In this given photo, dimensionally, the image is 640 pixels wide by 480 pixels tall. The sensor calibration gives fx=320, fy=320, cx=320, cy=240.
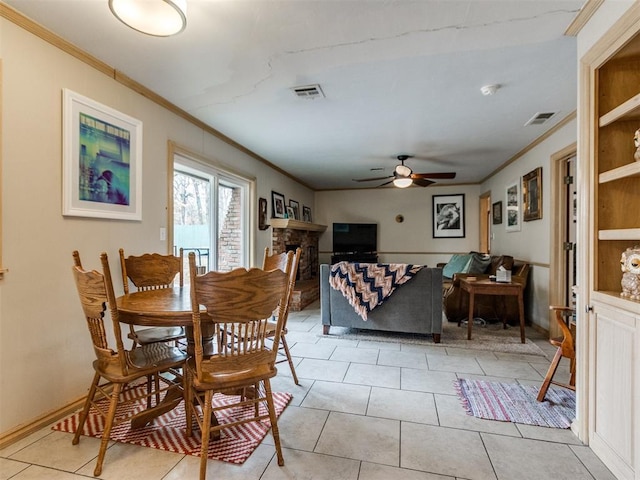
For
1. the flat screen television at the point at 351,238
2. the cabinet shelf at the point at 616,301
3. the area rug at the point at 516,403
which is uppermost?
the flat screen television at the point at 351,238

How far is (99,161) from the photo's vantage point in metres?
2.30

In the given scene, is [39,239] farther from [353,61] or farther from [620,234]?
[620,234]

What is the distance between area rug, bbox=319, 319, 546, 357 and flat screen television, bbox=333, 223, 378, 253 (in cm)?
328

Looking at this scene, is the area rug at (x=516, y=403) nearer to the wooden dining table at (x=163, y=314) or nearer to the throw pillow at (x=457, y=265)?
the wooden dining table at (x=163, y=314)

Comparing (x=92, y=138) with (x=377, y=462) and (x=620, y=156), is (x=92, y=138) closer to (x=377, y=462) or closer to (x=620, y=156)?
(x=377, y=462)

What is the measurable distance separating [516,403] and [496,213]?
13.9 feet

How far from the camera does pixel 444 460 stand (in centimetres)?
163

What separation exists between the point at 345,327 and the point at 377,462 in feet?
7.57

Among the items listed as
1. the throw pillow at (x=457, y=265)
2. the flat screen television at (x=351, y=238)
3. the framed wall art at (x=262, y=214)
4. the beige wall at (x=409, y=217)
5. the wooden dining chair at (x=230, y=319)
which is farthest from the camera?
the flat screen television at (x=351, y=238)

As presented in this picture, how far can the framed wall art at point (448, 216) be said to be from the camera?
6.90 m

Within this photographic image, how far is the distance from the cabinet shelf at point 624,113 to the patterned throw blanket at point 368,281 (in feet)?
6.56

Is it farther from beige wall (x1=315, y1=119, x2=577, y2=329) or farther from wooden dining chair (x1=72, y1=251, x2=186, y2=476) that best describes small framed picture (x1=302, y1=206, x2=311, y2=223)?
wooden dining chair (x1=72, y1=251, x2=186, y2=476)

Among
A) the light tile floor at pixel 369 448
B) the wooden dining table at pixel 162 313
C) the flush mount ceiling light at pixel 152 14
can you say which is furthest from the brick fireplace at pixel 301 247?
the flush mount ceiling light at pixel 152 14

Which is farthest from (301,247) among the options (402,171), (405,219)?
(402,171)
